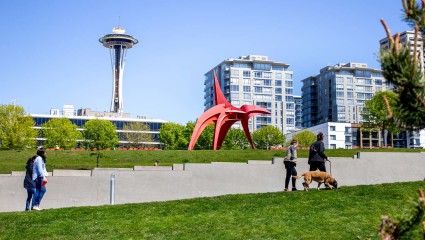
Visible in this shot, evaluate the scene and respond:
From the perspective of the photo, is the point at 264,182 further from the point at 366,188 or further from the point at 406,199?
the point at 406,199

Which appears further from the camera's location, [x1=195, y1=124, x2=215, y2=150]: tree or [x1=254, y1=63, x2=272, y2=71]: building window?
[x1=254, y1=63, x2=272, y2=71]: building window

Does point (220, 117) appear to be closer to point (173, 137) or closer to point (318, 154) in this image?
point (318, 154)

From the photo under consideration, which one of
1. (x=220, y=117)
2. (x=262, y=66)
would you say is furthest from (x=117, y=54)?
(x=220, y=117)

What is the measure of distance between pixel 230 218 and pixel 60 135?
83744mm

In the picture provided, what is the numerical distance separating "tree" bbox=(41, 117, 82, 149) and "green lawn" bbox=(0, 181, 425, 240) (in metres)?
78.4

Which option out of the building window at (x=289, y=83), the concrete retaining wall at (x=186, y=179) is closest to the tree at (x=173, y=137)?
the concrete retaining wall at (x=186, y=179)

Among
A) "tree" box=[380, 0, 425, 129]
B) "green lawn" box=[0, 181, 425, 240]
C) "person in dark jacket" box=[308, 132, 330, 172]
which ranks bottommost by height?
"green lawn" box=[0, 181, 425, 240]

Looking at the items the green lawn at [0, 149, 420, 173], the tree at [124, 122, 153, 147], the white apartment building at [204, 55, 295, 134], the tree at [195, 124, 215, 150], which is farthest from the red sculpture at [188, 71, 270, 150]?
the white apartment building at [204, 55, 295, 134]

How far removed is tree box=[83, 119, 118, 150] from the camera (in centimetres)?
9794

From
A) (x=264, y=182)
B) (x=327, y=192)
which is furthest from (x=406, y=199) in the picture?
(x=264, y=182)

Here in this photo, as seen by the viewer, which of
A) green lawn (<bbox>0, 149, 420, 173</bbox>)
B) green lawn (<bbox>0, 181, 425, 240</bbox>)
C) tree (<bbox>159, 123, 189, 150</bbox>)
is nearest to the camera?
green lawn (<bbox>0, 181, 425, 240</bbox>)

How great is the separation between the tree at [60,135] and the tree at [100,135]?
3.90 metres

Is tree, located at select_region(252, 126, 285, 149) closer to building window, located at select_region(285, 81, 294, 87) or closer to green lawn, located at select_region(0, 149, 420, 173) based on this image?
building window, located at select_region(285, 81, 294, 87)

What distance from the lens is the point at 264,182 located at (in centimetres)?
2419
